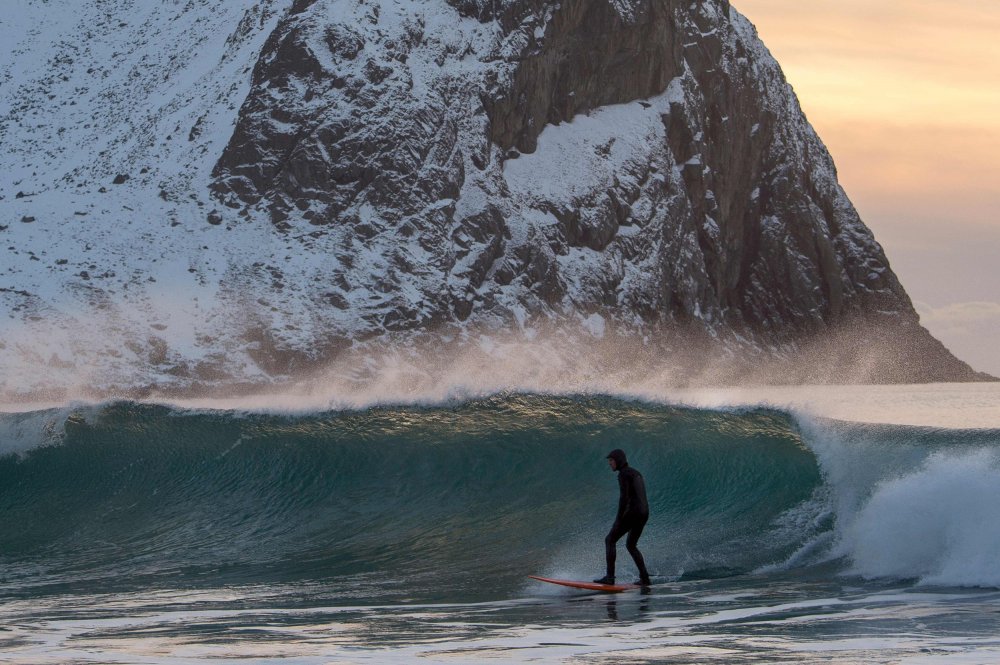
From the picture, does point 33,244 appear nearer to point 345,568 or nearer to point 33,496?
point 33,496

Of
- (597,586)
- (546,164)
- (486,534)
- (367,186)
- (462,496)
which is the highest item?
(546,164)

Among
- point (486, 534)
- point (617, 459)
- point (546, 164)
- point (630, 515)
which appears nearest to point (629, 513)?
point (630, 515)

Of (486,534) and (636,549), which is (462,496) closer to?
(486,534)

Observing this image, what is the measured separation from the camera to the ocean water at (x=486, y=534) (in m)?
12.0

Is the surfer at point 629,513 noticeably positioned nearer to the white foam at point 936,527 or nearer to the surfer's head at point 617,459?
the surfer's head at point 617,459

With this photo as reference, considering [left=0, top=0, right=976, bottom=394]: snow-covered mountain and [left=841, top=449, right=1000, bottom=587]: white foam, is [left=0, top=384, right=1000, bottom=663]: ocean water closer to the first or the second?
[left=841, top=449, right=1000, bottom=587]: white foam

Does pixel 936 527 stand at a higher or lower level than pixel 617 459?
lower

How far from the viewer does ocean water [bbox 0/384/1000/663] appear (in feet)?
39.4

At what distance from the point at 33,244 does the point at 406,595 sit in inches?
2753

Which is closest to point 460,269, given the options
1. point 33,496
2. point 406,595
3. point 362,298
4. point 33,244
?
point 362,298

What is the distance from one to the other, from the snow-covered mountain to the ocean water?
1876 inches

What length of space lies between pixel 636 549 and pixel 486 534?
3932 millimetres

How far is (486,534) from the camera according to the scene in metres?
19.1

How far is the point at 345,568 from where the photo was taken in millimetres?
17609
